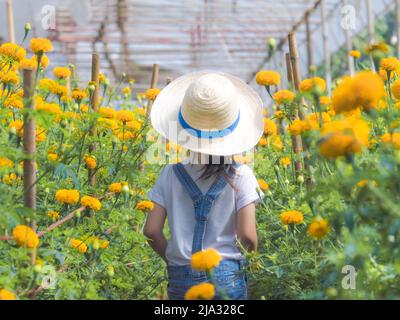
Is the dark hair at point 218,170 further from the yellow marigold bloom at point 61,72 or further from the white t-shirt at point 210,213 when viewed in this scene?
the yellow marigold bloom at point 61,72

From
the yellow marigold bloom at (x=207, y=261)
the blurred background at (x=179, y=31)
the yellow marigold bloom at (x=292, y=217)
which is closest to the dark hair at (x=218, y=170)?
the yellow marigold bloom at (x=292, y=217)

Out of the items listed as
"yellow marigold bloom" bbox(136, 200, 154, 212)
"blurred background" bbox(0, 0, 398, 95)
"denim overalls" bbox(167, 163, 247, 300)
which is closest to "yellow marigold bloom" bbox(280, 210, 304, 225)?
"denim overalls" bbox(167, 163, 247, 300)

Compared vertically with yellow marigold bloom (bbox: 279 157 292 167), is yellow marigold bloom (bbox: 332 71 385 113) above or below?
below

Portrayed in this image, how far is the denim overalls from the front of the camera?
2.48m

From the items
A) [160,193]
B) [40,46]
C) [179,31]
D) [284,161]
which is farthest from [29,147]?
→ [179,31]

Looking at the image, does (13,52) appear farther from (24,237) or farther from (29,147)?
(24,237)

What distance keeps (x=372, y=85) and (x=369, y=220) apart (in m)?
0.26

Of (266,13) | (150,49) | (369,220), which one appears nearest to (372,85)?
(369,220)

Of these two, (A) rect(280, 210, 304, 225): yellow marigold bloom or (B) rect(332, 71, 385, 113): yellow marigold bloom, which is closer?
(B) rect(332, 71, 385, 113): yellow marigold bloom

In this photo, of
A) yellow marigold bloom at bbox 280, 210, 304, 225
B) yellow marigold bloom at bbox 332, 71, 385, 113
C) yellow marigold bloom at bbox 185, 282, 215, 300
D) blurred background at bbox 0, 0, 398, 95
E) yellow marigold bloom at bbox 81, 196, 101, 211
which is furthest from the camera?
blurred background at bbox 0, 0, 398, 95

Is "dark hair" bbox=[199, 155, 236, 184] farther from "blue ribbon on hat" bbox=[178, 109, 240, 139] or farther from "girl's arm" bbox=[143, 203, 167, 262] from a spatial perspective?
"girl's arm" bbox=[143, 203, 167, 262]

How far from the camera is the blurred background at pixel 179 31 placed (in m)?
15.3
